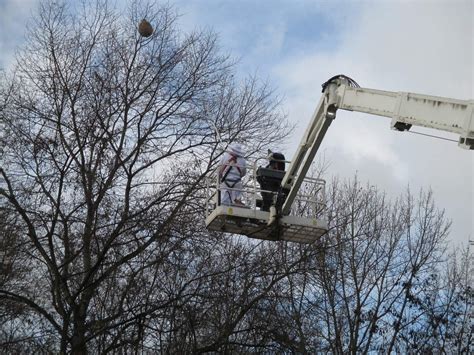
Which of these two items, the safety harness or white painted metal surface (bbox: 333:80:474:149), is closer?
white painted metal surface (bbox: 333:80:474:149)

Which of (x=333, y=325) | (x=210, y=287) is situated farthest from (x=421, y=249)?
(x=210, y=287)

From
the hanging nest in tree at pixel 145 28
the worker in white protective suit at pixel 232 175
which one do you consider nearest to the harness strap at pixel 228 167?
the worker in white protective suit at pixel 232 175

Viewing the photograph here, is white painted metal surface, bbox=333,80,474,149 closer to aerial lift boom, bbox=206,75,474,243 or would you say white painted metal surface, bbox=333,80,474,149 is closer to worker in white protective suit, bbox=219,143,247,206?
aerial lift boom, bbox=206,75,474,243

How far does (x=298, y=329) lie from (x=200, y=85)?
7.23m

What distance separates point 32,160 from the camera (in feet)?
56.9

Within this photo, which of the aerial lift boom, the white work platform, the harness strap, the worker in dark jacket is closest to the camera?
the aerial lift boom

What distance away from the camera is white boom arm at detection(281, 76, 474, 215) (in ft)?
26.8

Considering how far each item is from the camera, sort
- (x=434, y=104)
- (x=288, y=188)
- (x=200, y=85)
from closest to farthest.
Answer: (x=434, y=104) → (x=288, y=188) → (x=200, y=85)

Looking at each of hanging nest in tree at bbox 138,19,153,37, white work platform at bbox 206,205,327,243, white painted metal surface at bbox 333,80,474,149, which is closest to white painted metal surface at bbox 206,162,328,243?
white work platform at bbox 206,205,327,243

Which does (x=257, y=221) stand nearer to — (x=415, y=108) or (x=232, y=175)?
(x=232, y=175)

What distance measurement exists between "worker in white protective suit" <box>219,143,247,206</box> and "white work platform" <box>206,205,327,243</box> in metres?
0.30

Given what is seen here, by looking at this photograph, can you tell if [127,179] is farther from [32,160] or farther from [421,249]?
[421,249]

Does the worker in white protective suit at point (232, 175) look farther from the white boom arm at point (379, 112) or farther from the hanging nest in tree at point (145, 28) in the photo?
the hanging nest in tree at point (145, 28)

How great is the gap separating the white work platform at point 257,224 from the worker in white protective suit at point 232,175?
11.9 inches
